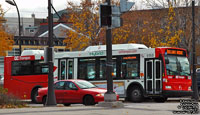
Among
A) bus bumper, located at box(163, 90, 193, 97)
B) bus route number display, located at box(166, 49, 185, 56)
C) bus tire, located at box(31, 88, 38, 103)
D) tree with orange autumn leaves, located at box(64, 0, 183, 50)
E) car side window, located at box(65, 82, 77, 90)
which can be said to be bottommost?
bus tire, located at box(31, 88, 38, 103)

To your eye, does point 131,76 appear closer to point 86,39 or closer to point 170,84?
point 170,84

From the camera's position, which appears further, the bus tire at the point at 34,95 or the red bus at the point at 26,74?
the red bus at the point at 26,74

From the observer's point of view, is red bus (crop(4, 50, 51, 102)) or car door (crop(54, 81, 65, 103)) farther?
red bus (crop(4, 50, 51, 102))

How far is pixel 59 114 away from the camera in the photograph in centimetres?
1540

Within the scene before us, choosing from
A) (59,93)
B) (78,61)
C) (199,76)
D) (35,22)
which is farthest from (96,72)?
(35,22)

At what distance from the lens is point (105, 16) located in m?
18.8

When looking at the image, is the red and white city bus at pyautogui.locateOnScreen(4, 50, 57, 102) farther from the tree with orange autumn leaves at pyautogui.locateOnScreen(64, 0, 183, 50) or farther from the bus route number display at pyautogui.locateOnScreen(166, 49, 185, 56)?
the tree with orange autumn leaves at pyautogui.locateOnScreen(64, 0, 183, 50)

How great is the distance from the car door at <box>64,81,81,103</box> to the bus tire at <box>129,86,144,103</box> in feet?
14.4

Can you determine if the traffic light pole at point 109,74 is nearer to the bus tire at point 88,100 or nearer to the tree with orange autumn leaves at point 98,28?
the bus tire at point 88,100

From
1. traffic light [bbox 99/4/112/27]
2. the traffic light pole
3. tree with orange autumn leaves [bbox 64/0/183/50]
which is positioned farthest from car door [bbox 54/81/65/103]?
tree with orange autumn leaves [bbox 64/0/183/50]

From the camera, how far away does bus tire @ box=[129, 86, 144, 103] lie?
2748cm

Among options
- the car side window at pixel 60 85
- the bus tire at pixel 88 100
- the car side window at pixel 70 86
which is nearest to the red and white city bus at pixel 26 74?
the car side window at pixel 60 85

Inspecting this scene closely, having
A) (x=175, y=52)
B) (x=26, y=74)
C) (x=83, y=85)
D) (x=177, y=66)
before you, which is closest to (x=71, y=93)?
(x=83, y=85)

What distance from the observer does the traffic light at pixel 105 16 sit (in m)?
18.7
